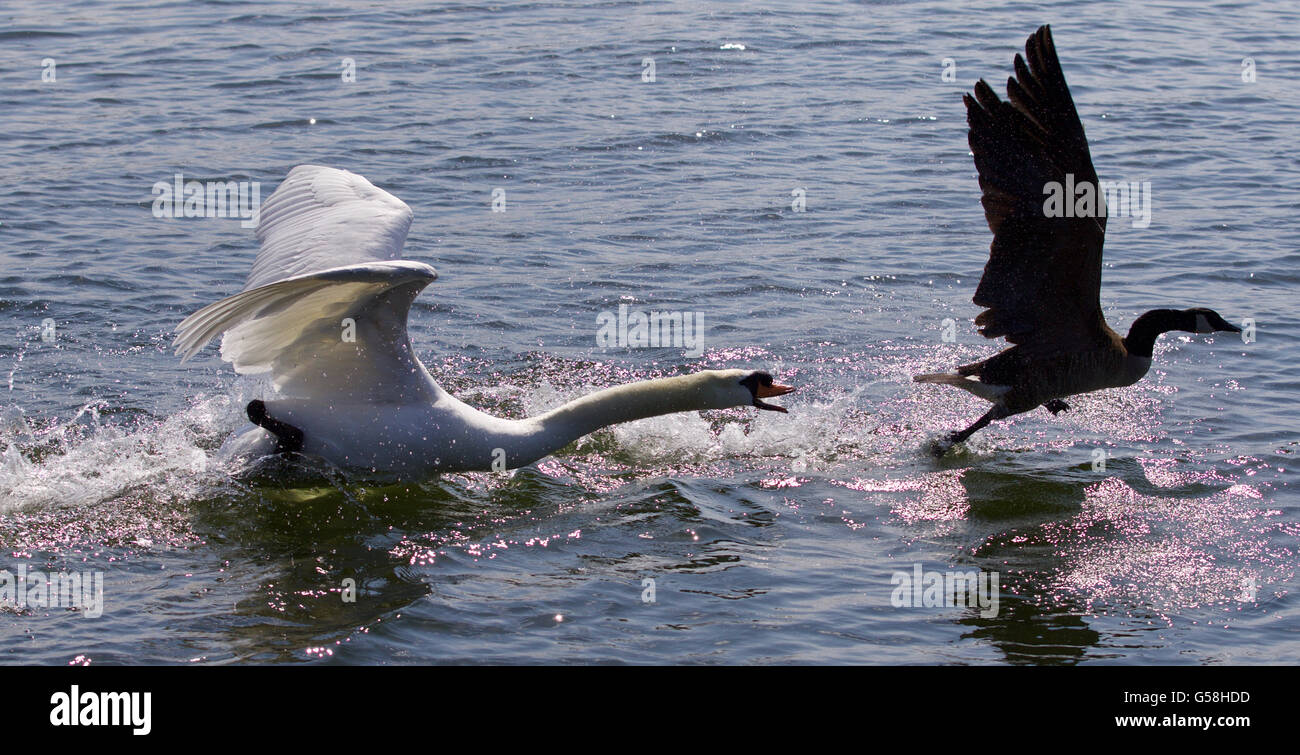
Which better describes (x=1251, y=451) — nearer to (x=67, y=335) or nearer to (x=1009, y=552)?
(x=1009, y=552)

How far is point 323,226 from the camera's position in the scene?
24.1ft

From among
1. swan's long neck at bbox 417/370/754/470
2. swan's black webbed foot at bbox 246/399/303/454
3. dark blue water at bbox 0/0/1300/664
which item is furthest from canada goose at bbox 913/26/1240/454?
swan's black webbed foot at bbox 246/399/303/454

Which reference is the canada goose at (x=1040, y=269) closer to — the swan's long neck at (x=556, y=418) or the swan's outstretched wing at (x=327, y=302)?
the swan's long neck at (x=556, y=418)

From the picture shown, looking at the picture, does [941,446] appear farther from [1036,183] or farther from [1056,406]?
[1036,183]

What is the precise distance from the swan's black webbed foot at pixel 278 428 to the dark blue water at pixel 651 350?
22 centimetres

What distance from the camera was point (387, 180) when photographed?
12805 mm

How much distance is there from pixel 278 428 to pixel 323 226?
1.05 meters

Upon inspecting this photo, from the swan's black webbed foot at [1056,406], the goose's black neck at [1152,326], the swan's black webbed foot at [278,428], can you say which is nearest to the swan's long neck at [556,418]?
the swan's black webbed foot at [278,428]

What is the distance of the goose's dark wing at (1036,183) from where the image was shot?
7.46 metres

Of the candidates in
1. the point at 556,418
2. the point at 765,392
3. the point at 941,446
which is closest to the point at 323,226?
the point at 556,418

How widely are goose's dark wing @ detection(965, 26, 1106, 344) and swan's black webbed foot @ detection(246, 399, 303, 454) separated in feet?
11.6

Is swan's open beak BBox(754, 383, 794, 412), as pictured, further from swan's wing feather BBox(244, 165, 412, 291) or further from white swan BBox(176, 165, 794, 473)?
swan's wing feather BBox(244, 165, 412, 291)

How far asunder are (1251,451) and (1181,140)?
7.15m

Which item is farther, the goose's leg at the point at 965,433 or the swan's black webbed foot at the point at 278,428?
the goose's leg at the point at 965,433
